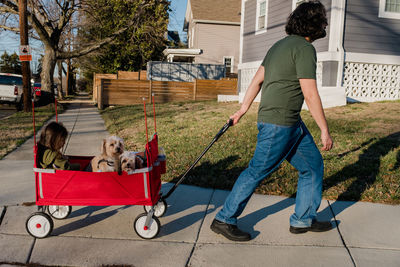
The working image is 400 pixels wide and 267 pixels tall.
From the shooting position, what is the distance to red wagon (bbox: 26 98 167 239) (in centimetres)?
328

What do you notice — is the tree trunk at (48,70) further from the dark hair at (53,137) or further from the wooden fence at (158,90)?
the dark hair at (53,137)

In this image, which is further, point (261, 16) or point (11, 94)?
point (11, 94)

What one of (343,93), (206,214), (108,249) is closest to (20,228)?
(108,249)

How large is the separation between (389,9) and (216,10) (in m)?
18.4

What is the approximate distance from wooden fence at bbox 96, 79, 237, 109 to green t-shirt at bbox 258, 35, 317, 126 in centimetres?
1564

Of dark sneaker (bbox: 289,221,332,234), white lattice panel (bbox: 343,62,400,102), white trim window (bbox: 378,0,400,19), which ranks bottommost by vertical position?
dark sneaker (bbox: 289,221,332,234)

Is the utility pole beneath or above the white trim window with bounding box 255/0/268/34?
beneath

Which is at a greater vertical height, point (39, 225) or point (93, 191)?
point (93, 191)

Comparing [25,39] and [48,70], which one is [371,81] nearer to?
[25,39]

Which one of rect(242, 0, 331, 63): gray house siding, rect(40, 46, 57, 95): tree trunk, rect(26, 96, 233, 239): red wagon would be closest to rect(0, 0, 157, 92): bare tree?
rect(40, 46, 57, 95): tree trunk

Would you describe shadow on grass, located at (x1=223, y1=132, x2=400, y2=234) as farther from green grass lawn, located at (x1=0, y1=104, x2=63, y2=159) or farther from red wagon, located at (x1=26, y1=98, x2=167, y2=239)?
green grass lawn, located at (x1=0, y1=104, x2=63, y2=159)

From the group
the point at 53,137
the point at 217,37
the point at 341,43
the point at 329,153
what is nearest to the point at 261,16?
the point at 341,43

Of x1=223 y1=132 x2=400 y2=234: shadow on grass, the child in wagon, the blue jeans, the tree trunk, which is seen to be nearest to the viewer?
the blue jeans

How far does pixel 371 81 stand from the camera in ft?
39.6
